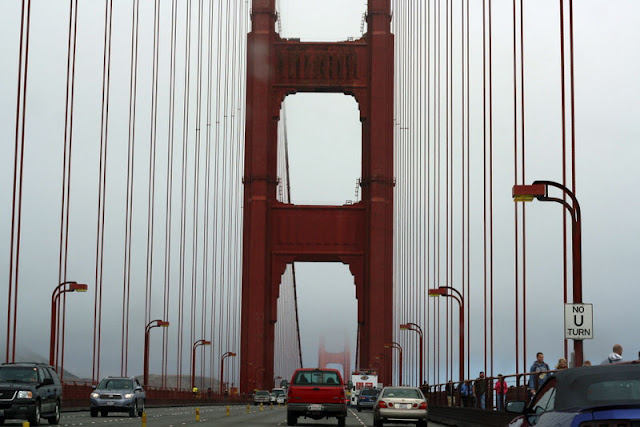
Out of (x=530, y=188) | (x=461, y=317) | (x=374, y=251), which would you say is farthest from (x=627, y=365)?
(x=374, y=251)

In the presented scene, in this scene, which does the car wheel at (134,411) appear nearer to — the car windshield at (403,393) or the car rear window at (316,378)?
the car rear window at (316,378)

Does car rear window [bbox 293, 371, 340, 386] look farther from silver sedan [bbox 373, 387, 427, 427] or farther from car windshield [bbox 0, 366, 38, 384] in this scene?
car windshield [bbox 0, 366, 38, 384]

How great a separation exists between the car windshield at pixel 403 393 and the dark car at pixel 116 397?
10.1 metres

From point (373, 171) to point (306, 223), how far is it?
208 inches

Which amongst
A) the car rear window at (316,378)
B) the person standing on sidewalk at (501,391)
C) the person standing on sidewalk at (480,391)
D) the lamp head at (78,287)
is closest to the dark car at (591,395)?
the person standing on sidewalk at (501,391)

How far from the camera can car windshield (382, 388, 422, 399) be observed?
103 feet

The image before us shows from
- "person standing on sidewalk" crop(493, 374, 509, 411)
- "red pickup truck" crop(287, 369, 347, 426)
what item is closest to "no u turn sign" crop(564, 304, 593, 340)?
"person standing on sidewalk" crop(493, 374, 509, 411)

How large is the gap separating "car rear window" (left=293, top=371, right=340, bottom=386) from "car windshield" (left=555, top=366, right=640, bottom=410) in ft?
79.7

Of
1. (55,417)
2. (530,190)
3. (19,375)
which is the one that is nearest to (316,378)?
(55,417)

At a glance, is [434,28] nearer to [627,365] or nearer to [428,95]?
[428,95]

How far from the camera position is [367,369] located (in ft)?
221

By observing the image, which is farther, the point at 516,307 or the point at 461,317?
the point at 461,317

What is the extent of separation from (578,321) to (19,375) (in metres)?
13.6

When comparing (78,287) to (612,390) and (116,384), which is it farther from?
(612,390)
